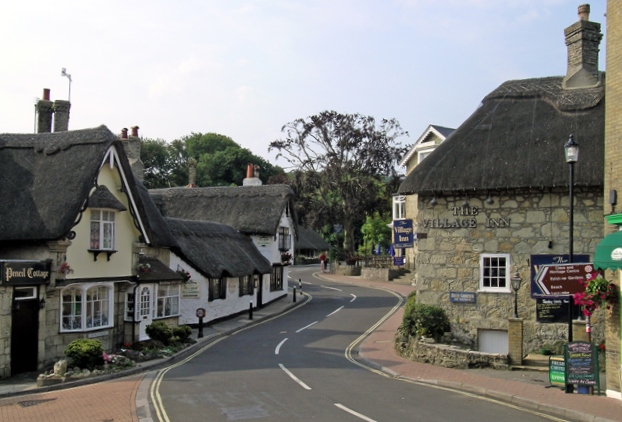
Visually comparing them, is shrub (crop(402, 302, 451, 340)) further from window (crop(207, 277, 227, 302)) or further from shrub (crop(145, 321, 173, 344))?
window (crop(207, 277, 227, 302))

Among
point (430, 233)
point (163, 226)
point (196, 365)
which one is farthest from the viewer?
point (163, 226)

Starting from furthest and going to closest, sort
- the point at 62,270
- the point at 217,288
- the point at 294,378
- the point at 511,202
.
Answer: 1. the point at 217,288
2. the point at 511,202
3. the point at 62,270
4. the point at 294,378

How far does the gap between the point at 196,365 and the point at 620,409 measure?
1180 centimetres

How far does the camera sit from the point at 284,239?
4219 centimetres

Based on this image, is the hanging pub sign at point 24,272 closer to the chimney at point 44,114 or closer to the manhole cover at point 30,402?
the manhole cover at point 30,402

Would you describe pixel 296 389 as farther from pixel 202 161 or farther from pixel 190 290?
pixel 202 161

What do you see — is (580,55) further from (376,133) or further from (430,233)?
(376,133)

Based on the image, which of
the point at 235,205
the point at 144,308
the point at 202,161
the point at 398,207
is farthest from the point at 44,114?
the point at 202,161

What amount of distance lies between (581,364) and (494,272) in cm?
596

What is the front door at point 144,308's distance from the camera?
74.7 ft

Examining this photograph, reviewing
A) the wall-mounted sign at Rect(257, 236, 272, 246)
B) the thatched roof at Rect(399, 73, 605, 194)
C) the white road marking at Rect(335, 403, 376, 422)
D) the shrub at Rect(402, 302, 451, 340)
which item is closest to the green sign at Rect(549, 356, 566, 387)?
the shrub at Rect(402, 302, 451, 340)

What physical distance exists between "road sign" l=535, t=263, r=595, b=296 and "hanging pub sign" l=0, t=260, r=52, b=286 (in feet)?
45.1

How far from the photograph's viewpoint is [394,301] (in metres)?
37.6

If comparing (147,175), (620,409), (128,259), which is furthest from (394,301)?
(147,175)
